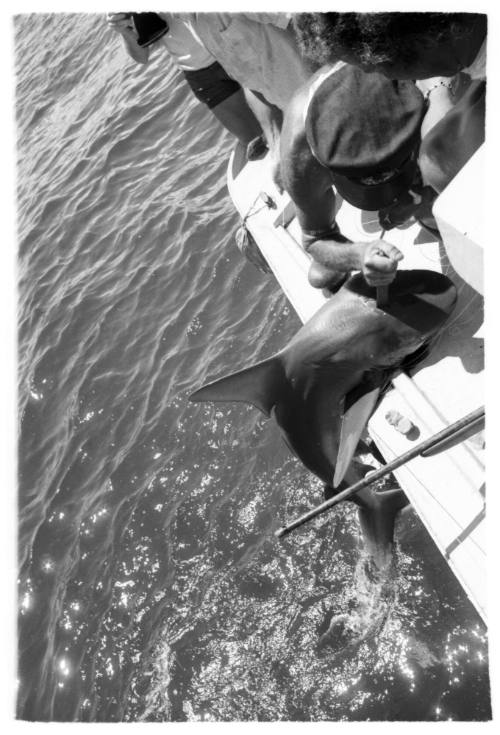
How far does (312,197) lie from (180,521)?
119 inches

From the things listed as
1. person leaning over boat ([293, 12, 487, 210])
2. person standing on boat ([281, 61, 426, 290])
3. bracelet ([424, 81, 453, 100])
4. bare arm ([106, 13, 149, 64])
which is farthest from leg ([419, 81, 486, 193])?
bare arm ([106, 13, 149, 64])

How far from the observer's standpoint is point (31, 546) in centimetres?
623

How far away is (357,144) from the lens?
3648 mm

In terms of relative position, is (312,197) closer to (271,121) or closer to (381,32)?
(271,121)

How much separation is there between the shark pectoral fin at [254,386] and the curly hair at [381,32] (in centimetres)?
224

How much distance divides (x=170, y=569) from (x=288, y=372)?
87.2 inches

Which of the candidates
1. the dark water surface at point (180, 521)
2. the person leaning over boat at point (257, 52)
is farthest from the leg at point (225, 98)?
the dark water surface at point (180, 521)

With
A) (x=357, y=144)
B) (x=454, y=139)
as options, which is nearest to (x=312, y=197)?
(x=357, y=144)

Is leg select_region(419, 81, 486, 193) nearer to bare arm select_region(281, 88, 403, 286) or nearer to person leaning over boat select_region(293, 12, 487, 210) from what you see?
bare arm select_region(281, 88, 403, 286)

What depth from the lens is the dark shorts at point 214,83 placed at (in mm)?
6457

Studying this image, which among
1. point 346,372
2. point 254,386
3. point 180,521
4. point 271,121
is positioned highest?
point 271,121

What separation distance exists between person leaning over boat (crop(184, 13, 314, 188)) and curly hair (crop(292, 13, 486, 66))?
3.33 meters

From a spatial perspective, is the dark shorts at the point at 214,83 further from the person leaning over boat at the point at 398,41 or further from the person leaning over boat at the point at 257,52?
the person leaning over boat at the point at 398,41
